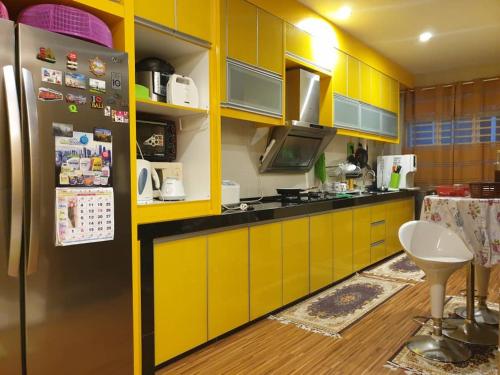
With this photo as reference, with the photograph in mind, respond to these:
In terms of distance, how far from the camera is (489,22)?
376cm

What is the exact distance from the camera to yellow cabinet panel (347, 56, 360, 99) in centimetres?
412

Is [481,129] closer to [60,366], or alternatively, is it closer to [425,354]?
[425,354]

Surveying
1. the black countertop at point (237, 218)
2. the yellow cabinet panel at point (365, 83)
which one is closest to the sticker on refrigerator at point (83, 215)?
the black countertop at point (237, 218)

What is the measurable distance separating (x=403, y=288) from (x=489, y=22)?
283 centimetres

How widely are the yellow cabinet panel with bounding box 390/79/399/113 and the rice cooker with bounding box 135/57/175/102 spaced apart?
155 inches

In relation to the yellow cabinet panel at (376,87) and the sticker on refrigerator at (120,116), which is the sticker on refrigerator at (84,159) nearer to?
the sticker on refrigerator at (120,116)

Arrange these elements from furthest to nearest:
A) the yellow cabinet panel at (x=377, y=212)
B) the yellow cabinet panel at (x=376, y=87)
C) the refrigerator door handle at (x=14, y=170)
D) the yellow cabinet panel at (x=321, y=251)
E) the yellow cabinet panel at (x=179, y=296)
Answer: the yellow cabinet panel at (x=376, y=87), the yellow cabinet panel at (x=377, y=212), the yellow cabinet panel at (x=321, y=251), the yellow cabinet panel at (x=179, y=296), the refrigerator door handle at (x=14, y=170)

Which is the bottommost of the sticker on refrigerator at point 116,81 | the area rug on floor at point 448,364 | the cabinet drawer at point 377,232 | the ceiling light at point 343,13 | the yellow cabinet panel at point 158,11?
the area rug on floor at point 448,364

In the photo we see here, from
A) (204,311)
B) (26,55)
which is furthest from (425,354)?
(26,55)

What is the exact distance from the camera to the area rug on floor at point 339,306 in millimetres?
2643

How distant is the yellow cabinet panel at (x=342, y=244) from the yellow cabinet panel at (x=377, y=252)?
0.57 metres

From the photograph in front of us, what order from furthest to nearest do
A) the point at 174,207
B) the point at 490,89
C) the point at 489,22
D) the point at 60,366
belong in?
the point at 490,89 → the point at 489,22 → the point at 174,207 → the point at 60,366

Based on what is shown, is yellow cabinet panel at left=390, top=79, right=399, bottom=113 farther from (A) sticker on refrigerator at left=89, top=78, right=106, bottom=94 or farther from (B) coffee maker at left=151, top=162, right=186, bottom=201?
(A) sticker on refrigerator at left=89, top=78, right=106, bottom=94

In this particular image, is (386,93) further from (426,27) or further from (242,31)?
(242,31)
